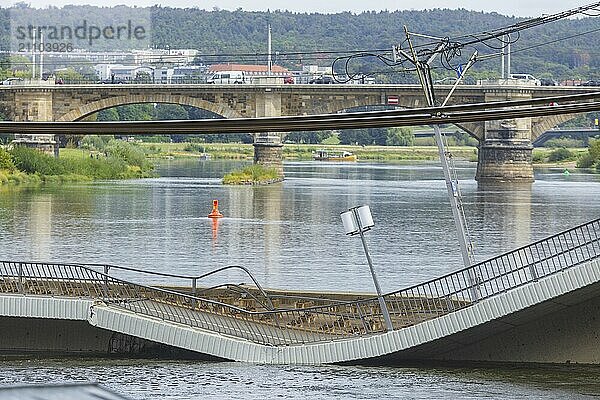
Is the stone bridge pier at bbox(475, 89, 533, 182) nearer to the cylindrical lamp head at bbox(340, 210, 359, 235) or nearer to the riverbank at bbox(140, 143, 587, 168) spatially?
the riverbank at bbox(140, 143, 587, 168)

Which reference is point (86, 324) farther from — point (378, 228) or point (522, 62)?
point (522, 62)

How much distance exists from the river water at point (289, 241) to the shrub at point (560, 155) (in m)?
21.8

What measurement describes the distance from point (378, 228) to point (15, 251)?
46.0ft

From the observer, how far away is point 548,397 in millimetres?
14570

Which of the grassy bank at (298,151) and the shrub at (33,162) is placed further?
the grassy bank at (298,151)

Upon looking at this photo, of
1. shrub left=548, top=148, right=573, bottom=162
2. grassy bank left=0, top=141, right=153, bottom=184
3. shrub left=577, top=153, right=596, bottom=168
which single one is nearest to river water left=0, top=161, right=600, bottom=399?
grassy bank left=0, top=141, right=153, bottom=184

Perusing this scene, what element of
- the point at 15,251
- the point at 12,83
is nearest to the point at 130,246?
the point at 15,251

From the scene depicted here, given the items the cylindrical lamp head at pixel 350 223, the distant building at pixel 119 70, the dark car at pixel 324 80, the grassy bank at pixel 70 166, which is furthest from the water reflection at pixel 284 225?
the distant building at pixel 119 70

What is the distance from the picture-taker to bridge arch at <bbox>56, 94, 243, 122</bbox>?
73.9 meters

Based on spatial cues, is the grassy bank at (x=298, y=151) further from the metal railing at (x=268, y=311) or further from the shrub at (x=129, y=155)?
the metal railing at (x=268, y=311)

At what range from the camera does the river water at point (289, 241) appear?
49.4ft

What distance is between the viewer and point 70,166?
80500mm

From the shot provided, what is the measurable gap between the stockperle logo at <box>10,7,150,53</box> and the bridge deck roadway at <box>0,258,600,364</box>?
113835 mm

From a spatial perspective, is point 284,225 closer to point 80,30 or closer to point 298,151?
point 298,151
